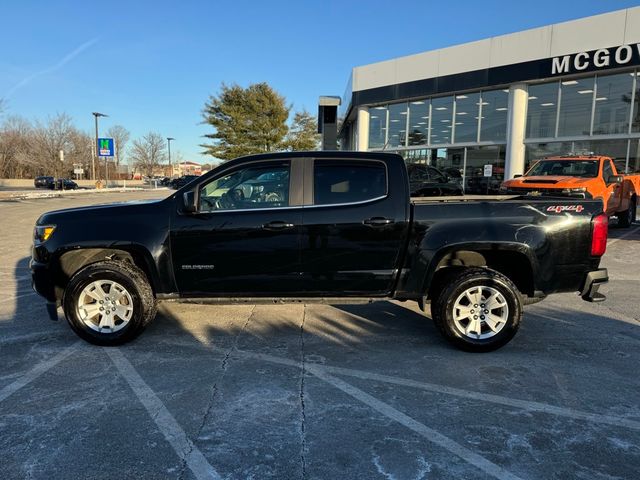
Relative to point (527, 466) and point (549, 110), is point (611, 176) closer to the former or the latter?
point (549, 110)

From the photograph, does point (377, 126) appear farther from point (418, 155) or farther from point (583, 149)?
point (583, 149)

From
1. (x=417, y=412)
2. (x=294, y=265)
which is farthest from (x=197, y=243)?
(x=417, y=412)

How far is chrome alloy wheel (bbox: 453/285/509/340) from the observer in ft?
14.6

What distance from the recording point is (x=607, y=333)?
16.7 feet

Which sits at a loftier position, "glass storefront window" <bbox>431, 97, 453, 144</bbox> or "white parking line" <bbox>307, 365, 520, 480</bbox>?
"glass storefront window" <bbox>431, 97, 453, 144</bbox>

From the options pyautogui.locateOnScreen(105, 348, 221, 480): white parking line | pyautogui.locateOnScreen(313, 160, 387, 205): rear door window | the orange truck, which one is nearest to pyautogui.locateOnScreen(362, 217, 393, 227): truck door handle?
pyautogui.locateOnScreen(313, 160, 387, 205): rear door window

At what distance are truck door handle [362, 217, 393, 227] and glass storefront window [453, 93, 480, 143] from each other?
18780 millimetres

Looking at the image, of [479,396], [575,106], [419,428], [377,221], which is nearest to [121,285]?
[377,221]

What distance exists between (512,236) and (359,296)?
5.03 feet

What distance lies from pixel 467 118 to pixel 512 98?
2.30 meters

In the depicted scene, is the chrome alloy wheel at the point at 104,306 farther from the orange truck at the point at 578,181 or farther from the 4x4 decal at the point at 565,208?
the orange truck at the point at 578,181

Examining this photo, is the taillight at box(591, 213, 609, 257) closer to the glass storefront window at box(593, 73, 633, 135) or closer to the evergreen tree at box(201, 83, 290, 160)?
the glass storefront window at box(593, 73, 633, 135)

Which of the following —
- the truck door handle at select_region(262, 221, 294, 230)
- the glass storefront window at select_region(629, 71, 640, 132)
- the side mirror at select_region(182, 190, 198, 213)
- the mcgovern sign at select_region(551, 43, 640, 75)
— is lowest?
the truck door handle at select_region(262, 221, 294, 230)

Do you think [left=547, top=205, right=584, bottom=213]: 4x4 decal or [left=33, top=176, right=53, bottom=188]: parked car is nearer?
[left=547, top=205, right=584, bottom=213]: 4x4 decal
